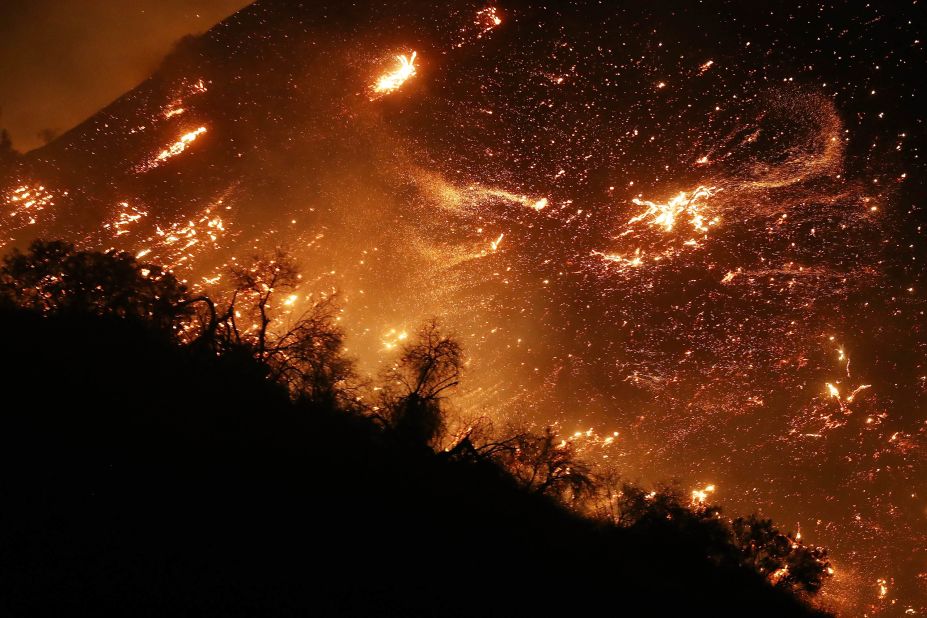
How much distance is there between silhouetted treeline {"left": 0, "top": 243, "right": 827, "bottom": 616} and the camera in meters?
11.2

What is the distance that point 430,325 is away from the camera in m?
37.6

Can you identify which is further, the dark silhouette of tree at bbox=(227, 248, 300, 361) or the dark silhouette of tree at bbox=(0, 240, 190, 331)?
the dark silhouette of tree at bbox=(227, 248, 300, 361)

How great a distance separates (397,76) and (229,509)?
112 ft

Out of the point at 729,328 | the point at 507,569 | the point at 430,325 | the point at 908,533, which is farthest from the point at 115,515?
the point at 908,533

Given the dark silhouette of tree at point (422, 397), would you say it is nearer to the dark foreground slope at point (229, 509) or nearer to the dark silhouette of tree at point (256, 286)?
the dark foreground slope at point (229, 509)

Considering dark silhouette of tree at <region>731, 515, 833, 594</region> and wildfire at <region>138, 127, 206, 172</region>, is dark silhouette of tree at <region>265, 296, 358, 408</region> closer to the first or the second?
wildfire at <region>138, 127, 206, 172</region>

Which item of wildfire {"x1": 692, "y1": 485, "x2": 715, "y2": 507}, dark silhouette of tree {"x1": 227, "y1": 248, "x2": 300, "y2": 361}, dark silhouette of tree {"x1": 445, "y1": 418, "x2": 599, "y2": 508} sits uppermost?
dark silhouette of tree {"x1": 227, "y1": 248, "x2": 300, "y2": 361}

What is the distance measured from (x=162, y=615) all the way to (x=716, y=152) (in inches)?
1598

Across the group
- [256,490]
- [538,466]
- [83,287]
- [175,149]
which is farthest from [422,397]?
[175,149]

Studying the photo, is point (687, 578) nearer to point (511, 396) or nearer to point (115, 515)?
point (511, 396)

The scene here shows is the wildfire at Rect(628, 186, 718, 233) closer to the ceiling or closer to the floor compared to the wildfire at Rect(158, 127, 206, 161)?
closer to the ceiling

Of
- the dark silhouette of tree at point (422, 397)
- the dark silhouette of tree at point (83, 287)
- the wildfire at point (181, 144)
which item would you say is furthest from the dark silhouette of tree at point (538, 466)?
the wildfire at point (181, 144)

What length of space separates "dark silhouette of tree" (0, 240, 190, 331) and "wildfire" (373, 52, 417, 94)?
23157 mm

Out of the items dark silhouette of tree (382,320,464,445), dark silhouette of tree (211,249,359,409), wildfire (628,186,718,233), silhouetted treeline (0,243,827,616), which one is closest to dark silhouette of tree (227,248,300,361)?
dark silhouette of tree (211,249,359,409)
